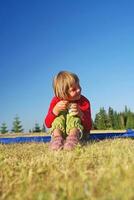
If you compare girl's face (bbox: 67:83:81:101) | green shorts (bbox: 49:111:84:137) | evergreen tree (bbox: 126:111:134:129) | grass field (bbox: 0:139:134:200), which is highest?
evergreen tree (bbox: 126:111:134:129)

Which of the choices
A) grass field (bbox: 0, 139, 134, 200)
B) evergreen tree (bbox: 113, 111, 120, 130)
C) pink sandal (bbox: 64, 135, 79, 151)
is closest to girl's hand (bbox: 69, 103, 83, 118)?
pink sandal (bbox: 64, 135, 79, 151)

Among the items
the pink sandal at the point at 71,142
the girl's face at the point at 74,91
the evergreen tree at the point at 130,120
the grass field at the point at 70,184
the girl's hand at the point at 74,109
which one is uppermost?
the evergreen tree at the point at 130,120

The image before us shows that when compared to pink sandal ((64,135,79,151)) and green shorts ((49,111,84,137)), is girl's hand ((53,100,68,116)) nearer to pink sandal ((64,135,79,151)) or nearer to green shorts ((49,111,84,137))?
green shorts ((49,111,84,137))

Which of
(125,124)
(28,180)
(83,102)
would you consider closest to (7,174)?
(28,180)

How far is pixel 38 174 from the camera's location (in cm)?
294

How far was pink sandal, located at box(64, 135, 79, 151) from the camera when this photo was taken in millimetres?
4904

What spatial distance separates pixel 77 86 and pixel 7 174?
10.2ft

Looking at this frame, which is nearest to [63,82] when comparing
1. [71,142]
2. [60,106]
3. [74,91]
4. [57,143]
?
[74,91]

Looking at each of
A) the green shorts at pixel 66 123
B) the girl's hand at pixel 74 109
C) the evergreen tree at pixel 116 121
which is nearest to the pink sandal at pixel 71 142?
the green shorts at pixel 66 123

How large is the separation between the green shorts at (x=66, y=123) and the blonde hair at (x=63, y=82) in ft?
1.04

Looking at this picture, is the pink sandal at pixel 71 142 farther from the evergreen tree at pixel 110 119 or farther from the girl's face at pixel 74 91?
the evergreen tree at pixel 110 119

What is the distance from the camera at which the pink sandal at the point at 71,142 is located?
16.1 feet

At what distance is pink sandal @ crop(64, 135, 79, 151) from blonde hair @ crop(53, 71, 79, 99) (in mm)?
753

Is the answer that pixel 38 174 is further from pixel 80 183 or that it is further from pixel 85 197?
pixel 85 197
